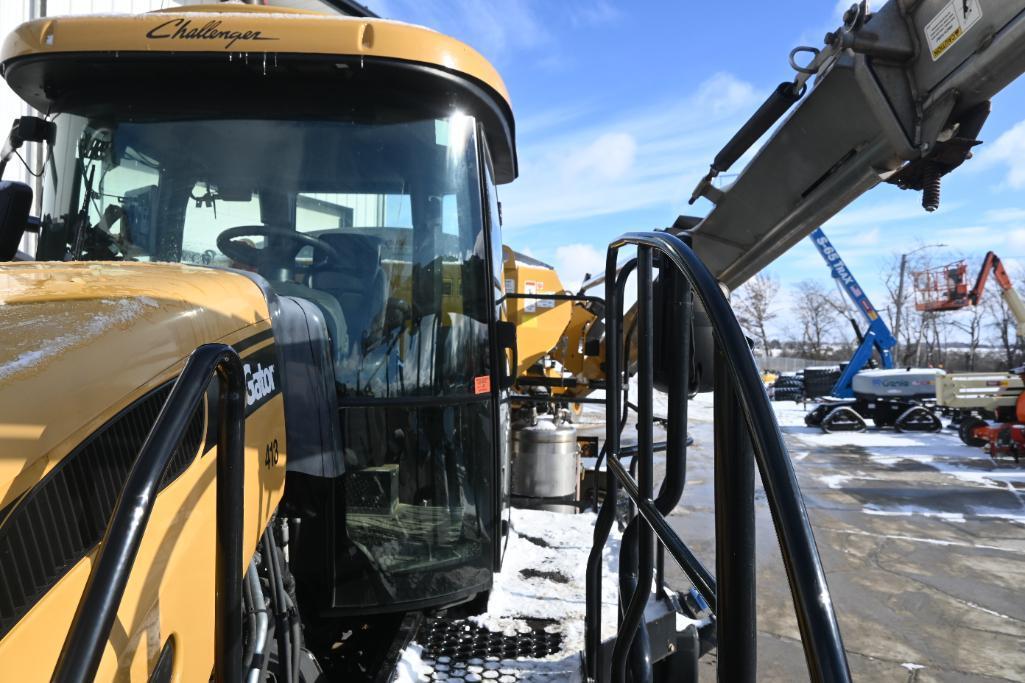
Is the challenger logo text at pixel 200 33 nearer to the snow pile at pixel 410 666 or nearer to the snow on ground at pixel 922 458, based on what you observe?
the snow pile at pixel 410 666

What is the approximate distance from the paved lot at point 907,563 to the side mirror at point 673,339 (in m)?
2.73

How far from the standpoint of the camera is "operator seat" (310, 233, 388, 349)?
2.50m

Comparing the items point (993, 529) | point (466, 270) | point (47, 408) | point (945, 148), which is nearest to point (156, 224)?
point (466, 270)

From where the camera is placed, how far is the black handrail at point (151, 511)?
78 cm

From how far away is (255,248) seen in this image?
2508 mm

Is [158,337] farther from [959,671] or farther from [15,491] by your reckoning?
[959,671]

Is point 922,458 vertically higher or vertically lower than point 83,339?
lower

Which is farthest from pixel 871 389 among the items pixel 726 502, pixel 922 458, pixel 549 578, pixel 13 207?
pixel 13 207

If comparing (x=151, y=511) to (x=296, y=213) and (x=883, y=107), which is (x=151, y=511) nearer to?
(x=296, y=213)

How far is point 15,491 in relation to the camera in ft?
2.94

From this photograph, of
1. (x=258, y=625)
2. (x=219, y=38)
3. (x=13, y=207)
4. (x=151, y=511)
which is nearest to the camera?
(x=151, y=511)

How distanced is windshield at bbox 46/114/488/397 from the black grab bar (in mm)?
960

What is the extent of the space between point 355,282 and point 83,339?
141 cm

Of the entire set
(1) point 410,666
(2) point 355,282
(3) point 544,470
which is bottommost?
(1) point 410,666
